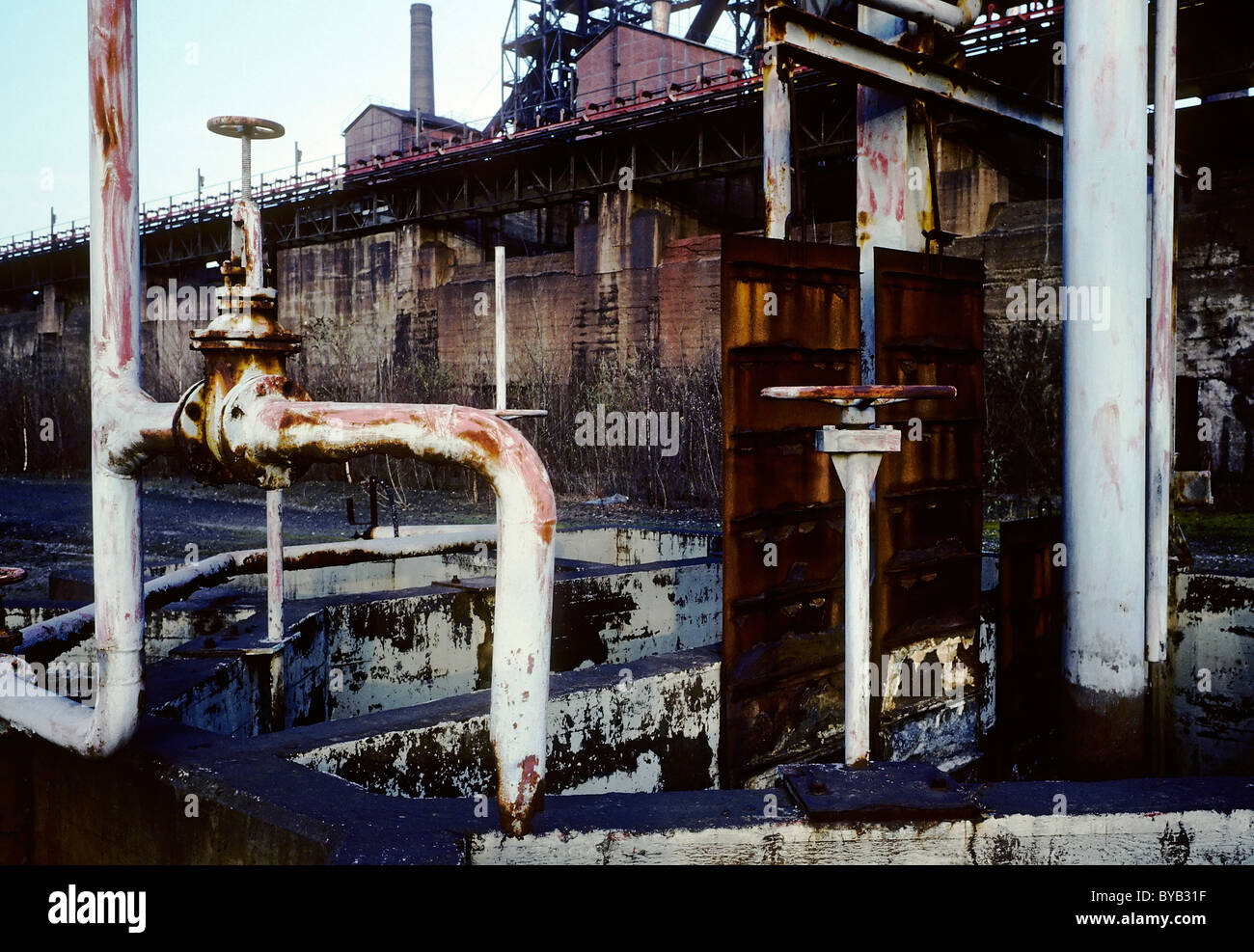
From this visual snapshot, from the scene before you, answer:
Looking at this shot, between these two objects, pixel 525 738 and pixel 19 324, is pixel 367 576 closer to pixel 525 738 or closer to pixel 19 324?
pixel 525 738

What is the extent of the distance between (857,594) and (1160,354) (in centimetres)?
230

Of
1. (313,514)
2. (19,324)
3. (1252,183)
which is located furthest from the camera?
(19,324)

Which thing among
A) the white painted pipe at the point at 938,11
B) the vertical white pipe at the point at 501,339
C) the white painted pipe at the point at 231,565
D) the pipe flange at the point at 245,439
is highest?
the white painted pipe at the point at 938,11

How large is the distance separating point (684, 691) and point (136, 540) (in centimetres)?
231

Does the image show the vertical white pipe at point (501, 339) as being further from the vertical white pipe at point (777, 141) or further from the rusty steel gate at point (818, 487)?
the vertical white pipe at point (777, 141)

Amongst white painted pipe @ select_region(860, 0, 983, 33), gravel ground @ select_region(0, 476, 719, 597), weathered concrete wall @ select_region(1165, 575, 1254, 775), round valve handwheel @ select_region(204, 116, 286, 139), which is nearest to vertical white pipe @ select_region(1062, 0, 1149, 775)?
white painted pipe @ select_region(860, 0, 983, 33)

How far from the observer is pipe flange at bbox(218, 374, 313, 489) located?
2498mm

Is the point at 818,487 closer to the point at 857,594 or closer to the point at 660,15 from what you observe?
the point at 857,594

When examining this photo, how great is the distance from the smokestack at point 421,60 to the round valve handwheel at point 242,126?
4195 centimetres

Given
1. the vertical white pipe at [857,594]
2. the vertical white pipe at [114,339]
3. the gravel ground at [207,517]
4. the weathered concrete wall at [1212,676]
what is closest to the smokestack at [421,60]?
the gravel ground at [207,517]

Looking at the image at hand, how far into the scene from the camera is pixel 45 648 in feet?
11.0

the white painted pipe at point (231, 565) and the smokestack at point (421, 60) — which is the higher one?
the smokestack at point (421, 60)

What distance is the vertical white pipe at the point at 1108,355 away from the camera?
4297 mm

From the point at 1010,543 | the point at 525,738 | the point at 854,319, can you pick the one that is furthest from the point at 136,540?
the point at 1010,543
